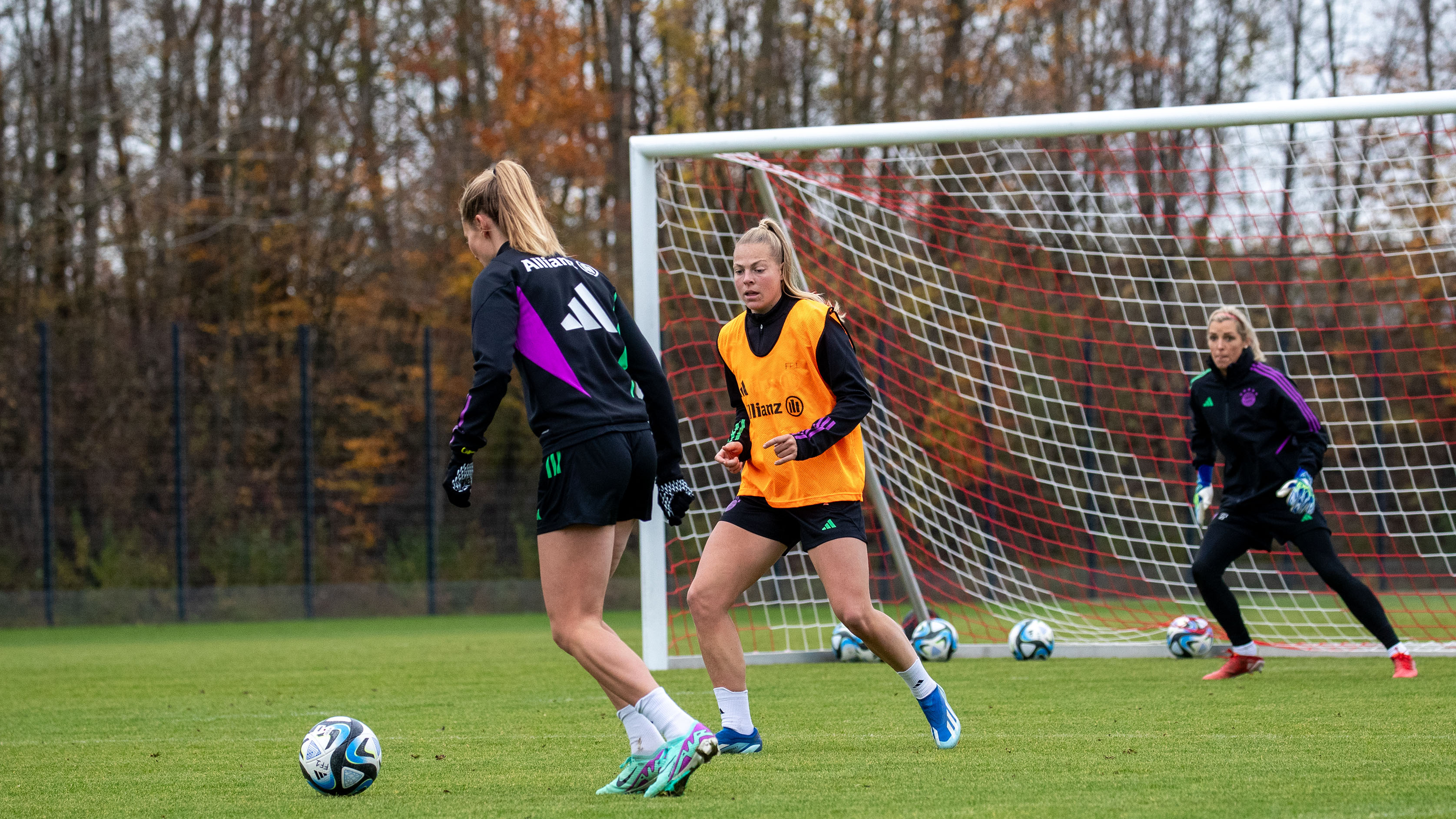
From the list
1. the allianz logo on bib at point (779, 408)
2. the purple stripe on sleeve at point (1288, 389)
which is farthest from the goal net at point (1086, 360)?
the allianz logo on bib at point (779, 408)

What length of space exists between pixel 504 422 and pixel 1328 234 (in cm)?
850

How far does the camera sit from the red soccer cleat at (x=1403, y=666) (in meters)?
6.66

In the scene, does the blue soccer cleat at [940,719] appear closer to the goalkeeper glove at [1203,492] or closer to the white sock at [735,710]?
the white sock at [735,710]

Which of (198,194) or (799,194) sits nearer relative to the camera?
(799,194)

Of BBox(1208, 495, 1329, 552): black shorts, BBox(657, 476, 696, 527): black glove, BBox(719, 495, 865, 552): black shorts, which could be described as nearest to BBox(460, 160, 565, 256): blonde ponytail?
BBox(657, 476, 696, 527): black glove

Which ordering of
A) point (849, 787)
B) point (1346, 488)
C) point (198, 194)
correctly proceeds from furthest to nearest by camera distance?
point (198, 194) < point (1346, 488) < point (849, 787)

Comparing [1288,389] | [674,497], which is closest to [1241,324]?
[1288,389]

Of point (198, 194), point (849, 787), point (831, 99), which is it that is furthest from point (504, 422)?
point (849, 787)

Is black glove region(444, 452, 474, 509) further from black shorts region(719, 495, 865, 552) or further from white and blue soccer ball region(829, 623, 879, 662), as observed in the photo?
white and blue soccer ball region(829, 623, 879, 662)

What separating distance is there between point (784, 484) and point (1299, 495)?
3.20m

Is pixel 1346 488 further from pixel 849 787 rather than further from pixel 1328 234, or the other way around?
pixel 849 787

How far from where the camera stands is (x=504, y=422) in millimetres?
14992

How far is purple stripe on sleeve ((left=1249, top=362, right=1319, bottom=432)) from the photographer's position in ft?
22.0

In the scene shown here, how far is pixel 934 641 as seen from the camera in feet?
26.0
